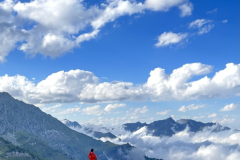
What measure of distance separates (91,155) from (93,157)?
80 centimetres

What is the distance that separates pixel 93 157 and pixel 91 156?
617 mm

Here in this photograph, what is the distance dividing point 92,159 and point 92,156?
72cm

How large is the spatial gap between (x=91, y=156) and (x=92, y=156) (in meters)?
0.23

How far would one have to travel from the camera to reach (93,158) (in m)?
53.2

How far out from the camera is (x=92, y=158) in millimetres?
53344

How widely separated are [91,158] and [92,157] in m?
0.35

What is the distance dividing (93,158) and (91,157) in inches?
24.2

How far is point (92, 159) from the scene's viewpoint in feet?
174

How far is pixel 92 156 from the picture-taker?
53688mm

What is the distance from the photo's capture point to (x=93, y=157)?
53.3 meters

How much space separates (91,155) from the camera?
53844 mm

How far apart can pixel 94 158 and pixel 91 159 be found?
3.62 ft

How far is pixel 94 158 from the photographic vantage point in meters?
52.9
